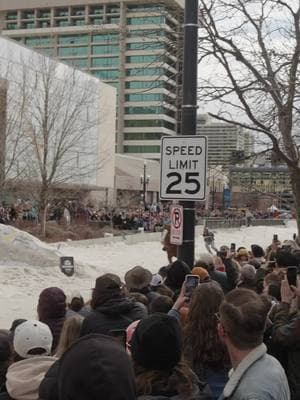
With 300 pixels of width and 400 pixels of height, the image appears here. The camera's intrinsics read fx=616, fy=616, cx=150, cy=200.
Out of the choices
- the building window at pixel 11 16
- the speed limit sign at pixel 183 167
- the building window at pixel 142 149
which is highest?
the building window at pixel 11 16

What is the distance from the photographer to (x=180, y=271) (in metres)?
6.15

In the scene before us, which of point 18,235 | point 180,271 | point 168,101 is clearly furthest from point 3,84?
point 180,271

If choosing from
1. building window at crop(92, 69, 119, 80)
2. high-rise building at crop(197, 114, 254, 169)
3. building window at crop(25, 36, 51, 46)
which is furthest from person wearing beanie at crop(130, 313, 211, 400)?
building window at crop(92, 69, 119, 80)

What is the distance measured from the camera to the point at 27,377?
335cm

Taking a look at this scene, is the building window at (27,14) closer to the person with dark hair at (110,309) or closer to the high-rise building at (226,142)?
the high-rise building at (226,142)

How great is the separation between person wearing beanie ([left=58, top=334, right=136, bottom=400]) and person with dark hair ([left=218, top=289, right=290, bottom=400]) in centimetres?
86

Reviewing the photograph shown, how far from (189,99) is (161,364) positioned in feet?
13.2

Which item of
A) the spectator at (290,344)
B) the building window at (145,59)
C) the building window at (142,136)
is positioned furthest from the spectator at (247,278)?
the building window at (142,136)

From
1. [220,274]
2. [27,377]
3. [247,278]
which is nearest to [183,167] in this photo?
[247,278]

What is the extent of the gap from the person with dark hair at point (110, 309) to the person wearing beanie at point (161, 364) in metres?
1.48

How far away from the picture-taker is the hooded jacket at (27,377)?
3.24 meters

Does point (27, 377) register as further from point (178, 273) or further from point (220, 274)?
point (220, 274)

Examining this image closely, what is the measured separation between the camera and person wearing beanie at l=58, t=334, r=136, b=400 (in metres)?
2.00

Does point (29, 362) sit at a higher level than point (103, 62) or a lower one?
lower
